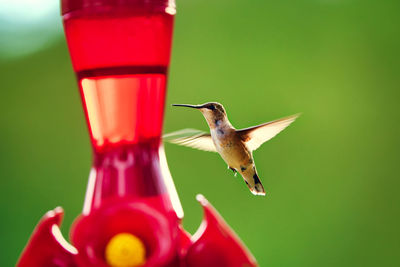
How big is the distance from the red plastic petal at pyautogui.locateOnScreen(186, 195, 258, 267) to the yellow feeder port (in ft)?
0.40

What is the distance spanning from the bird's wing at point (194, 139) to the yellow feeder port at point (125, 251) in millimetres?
446

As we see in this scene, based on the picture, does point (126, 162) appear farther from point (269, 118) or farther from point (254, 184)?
point (269, 118)

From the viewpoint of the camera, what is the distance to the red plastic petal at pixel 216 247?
1012 millimetres

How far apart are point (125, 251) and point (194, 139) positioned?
0.67 m

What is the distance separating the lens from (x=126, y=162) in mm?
1072

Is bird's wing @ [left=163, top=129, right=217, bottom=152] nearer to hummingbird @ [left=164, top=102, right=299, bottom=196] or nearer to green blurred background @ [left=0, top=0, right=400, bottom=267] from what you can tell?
A: hummingbird @ [left=164, top=102, right=299, bottom=196]

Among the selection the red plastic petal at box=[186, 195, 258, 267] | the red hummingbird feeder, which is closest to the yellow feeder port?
the red hummingbird feeder

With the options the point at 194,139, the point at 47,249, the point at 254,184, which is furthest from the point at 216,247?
the point at 254,184

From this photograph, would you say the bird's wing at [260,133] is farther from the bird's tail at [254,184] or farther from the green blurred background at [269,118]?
the green blurred background at [269,118]

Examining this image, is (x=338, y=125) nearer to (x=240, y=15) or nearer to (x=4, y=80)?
(x=240, y=15)

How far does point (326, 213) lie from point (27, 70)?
8.08 feet

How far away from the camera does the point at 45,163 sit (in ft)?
12.9

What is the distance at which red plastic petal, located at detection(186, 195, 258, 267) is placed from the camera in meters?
1.01

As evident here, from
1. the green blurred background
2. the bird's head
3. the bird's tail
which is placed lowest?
the green blurred background
